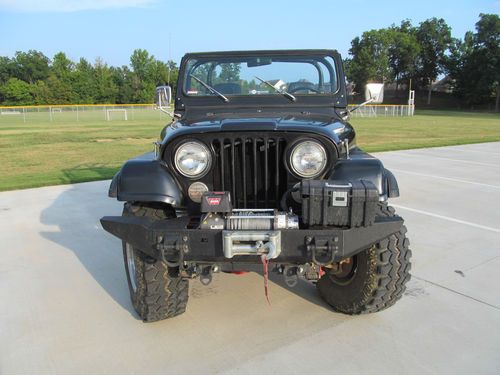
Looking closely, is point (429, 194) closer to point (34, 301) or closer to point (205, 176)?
point (205, 176)

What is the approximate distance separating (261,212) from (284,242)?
0.88ft

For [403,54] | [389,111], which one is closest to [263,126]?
[389,111]

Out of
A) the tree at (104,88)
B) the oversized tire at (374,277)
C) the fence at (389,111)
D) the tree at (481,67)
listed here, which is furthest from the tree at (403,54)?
the oversized tire at (374,277)

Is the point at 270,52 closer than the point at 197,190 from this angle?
No

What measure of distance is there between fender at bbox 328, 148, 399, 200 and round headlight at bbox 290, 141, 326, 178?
0.10m

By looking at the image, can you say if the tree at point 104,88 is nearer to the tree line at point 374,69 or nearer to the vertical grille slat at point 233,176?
the tree line at point 374,69

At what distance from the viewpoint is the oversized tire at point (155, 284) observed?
8.57ft

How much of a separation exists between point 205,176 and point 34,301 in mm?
1645

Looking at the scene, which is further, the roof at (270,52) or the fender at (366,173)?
the roof at (270,52)

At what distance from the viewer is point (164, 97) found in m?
3.91

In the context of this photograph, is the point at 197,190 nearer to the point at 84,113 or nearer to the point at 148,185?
the point at 148,185

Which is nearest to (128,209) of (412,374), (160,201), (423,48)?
(160,201)

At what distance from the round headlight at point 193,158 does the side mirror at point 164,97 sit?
1.42 meters

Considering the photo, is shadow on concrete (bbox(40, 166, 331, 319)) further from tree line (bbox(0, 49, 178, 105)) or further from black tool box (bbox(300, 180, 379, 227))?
tree line (bbox(0, 49, 178, 105))
